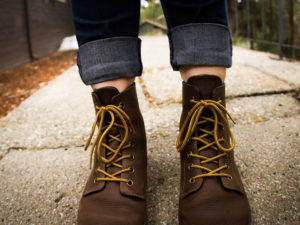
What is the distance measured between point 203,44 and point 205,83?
13cm

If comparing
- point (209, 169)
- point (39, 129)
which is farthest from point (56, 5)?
point (209, 169)

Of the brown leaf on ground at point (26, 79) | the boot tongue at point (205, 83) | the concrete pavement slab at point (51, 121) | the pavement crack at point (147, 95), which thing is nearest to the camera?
the boot tongue at point (205, 83)

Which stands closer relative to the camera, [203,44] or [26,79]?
[203,44]

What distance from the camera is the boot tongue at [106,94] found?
82 cm

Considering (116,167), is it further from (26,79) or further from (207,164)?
(26,79)

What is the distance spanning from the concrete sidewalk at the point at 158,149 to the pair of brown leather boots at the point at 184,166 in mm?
93

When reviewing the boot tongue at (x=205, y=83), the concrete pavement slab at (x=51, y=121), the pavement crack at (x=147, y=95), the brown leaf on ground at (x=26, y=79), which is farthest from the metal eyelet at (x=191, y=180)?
the brown leaf on ground at (x=26, y=79)

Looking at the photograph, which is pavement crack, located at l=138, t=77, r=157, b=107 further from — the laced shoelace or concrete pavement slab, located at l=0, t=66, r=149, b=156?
the laced shoelace

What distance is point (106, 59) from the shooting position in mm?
816

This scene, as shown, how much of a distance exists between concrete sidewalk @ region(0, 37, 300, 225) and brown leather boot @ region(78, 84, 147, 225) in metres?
0.09

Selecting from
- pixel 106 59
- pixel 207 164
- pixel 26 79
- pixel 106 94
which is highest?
pixel 106 59

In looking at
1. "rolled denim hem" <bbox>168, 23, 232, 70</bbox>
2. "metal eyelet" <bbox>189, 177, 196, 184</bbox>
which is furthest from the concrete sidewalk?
"rolled denim hem" <bbox>168, 23, 232, 70</bbox>

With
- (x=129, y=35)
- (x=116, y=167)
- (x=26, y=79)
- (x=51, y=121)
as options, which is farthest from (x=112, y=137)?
(x=26, y=79)

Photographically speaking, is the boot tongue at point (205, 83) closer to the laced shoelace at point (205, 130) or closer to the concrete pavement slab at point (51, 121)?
the laced shoelace at point (205, 130)
